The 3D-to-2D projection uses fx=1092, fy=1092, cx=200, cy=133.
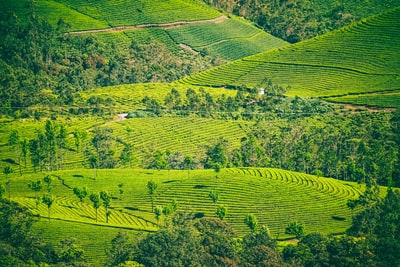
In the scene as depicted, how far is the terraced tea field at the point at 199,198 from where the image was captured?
58.4m

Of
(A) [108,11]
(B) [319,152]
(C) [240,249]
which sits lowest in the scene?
(A) [108,11]

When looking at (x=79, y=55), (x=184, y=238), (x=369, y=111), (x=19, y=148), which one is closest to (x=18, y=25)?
(x=79, y=55)

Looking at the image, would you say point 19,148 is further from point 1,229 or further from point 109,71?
point 109,71

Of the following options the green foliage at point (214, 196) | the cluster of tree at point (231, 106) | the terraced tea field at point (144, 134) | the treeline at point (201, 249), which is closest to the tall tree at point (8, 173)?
the terraced tea field at point (144, 134)

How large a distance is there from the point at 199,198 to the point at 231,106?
18.5m

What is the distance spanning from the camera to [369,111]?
257ft

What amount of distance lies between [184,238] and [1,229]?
903 centimetres

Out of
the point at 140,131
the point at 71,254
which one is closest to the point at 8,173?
the point at 140,131

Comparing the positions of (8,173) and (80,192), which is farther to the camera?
(8,173)

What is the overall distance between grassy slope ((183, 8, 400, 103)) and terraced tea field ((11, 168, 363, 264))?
19.9m

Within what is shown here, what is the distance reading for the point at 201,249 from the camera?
51719 millimetres

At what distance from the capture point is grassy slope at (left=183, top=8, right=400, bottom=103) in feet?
279

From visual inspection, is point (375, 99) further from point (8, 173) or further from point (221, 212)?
point (8, 173)

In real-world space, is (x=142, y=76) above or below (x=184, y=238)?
below
